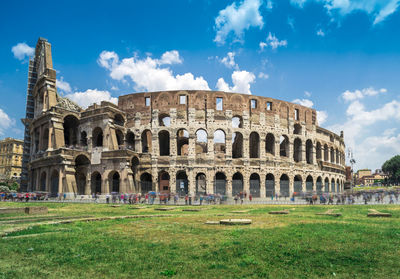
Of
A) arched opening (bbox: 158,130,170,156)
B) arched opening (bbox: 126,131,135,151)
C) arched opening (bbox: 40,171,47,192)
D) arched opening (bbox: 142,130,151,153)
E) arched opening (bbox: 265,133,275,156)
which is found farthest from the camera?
arched opening (bbox: 158,130,170,156)

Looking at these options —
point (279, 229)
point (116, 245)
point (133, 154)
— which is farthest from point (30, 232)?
point (133, 154)

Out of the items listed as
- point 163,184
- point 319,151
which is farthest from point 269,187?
point 319,151

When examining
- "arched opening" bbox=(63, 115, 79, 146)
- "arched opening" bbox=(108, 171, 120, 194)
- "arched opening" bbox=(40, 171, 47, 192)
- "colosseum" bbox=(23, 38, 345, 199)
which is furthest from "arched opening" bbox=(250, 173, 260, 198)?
"arched opening" bbox=(40, 171, 47, 192)

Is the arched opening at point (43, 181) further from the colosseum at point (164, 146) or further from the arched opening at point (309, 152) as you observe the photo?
the arched opening at point (309, 152)

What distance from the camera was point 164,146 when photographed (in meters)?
45.2

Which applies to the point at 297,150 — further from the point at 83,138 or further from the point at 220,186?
the point at 83,138

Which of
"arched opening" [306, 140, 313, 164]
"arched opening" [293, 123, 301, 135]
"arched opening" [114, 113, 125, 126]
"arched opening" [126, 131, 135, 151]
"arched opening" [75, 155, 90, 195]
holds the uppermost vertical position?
"arched opening" [114, 113, 125, 126]

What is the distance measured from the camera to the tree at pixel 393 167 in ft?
296

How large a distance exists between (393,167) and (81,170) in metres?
94.3

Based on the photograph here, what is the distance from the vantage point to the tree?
9022 cm

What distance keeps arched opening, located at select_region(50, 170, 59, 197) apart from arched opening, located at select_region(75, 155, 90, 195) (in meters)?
2.57

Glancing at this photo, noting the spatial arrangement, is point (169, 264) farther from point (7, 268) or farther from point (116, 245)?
point (7, 268)

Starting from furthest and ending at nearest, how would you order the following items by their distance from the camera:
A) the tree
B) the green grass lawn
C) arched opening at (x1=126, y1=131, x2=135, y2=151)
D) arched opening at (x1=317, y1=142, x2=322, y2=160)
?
the tree → arched opening at (x1=317, y1=142, x2=322, y2=160) → arched opening at (x1=126, y1=131, x2=135, y2=151) → the green grass lawn

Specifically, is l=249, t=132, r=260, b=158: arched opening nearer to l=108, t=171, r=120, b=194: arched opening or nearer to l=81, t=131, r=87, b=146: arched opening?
l=108, t=171, r=120, b=194: arched opening
